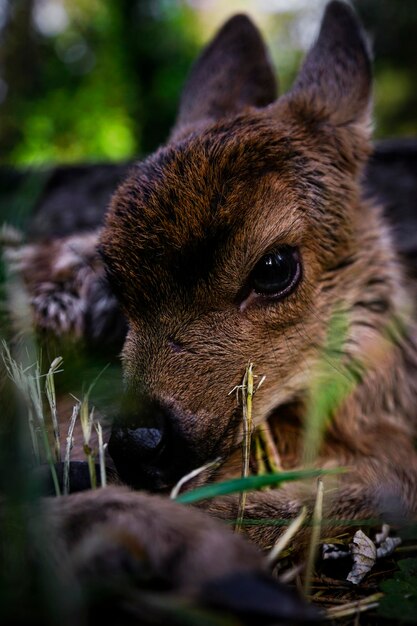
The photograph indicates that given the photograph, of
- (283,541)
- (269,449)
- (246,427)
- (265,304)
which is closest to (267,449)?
(269,449)

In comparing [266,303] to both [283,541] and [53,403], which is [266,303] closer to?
[53,403]

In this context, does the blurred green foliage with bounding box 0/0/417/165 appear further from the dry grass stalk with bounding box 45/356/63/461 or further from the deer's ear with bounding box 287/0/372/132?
the dry grass stalk with bounding box 45/356/63/461

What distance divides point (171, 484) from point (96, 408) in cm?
54

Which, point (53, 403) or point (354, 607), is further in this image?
point (53, 403)

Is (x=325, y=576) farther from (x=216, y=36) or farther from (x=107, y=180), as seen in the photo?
(x=107, y=180)

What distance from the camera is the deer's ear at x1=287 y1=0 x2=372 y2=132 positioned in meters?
3.41

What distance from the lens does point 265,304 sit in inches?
106

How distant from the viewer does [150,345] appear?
253 centimetres

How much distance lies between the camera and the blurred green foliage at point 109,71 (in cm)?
1083

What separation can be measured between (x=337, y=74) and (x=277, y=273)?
151cm

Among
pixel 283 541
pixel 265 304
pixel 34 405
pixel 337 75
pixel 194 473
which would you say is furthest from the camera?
pixel 337 75

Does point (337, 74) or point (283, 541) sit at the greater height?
point (337, 74)

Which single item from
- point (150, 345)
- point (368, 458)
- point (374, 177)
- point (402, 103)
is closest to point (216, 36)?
point (374, 177)

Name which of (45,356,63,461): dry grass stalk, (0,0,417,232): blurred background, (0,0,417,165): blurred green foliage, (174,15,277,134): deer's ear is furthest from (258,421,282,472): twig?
(0,0,417,165): blurred green foliage
